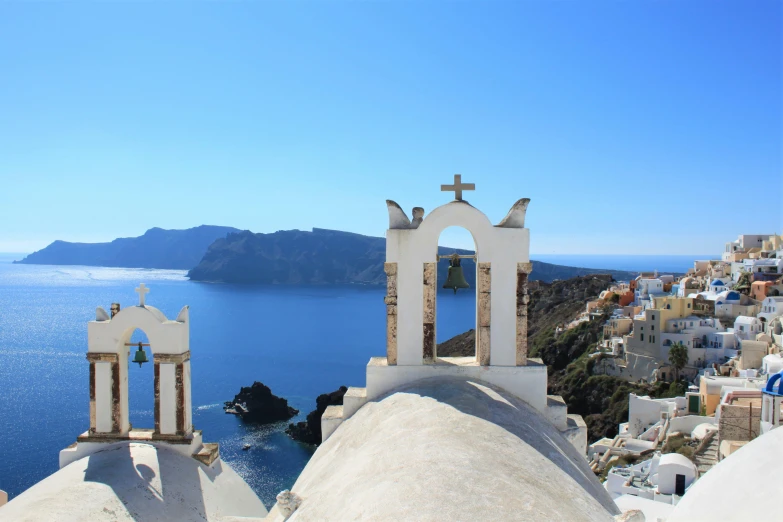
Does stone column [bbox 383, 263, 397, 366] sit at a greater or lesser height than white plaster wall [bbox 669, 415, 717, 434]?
greater

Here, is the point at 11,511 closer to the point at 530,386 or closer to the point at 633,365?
the point at 530,386

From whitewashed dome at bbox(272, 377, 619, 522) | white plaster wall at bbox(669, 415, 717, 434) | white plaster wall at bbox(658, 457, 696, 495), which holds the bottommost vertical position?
white plaster wall at bbox(669, 415, 717, 434)

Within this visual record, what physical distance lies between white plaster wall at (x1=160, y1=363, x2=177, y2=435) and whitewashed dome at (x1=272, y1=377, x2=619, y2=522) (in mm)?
2025

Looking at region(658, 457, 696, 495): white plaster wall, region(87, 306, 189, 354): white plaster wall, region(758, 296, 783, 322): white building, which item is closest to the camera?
region(87, 306, 189, 354): white plaster wall

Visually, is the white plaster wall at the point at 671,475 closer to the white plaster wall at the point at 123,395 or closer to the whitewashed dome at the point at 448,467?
the whitewashed dome at the point at 448,467

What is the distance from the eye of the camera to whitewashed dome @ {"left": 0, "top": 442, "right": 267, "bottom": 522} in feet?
16.5

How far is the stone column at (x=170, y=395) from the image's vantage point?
6664 millimetres

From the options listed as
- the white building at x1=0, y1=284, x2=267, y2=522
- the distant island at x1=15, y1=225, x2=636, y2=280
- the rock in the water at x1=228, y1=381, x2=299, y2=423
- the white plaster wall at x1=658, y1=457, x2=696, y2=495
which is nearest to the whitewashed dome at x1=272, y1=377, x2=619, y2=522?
the white building at x1=0, y1=284, x2=267, y2=522

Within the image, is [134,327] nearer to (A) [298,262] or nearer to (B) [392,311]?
(B) [392,311]

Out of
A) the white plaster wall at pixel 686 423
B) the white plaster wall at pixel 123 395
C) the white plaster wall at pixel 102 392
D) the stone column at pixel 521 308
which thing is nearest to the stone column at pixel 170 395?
the white plaster wall at pixel 123 395

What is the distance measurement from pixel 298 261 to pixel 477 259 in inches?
6436

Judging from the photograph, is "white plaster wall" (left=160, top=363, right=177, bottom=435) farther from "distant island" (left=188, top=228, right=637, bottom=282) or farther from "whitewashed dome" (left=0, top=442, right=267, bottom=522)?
"distant island" (left=188, top=228, right=637, bottom=282)

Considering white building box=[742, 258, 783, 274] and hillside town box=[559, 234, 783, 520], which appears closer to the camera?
hillside town box=[559, 234, 783, 520]

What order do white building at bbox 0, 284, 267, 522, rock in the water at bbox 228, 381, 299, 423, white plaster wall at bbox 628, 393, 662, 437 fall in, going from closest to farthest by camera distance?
white building at bbox 0, 284, 267, 522 → white plaster wall at bbox 628, 393, 662, 437 → rock in the water at bbox 228, 381, 299, 423
